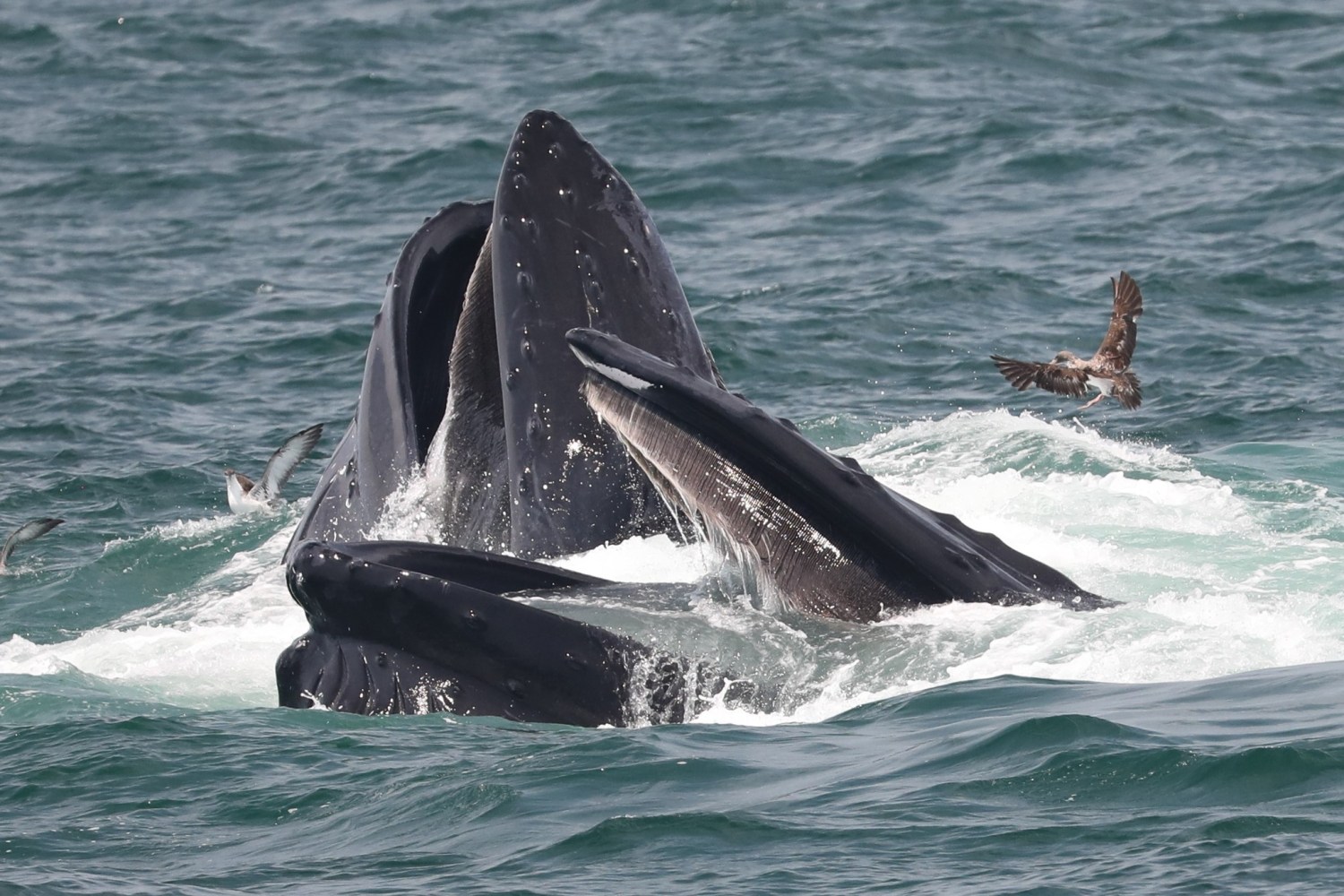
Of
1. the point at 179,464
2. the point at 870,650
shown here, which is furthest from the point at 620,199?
the point at 179,464

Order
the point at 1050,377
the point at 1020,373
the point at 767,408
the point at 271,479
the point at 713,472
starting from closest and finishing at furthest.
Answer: the point at 713,472, the point at 1020,373, the point at 1050,377, the point at 271,479, the point at 767,408

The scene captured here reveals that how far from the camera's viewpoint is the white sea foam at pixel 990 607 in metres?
9.36

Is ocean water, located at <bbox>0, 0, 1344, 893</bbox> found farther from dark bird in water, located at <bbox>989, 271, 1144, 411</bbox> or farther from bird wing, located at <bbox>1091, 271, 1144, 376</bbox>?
bird wing, located at <bbox>1091, 271, 1144, 376</bbox>

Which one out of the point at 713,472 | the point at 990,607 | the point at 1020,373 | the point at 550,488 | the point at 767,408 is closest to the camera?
the point at 713,472

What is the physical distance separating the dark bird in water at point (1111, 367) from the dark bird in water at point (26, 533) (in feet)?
24.7

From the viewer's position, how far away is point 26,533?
1619cm

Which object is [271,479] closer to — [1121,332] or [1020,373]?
[1020,373]

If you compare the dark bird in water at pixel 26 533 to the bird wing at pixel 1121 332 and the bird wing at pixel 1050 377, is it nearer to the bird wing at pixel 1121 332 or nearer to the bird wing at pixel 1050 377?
the bird wing at pixel 1050 377

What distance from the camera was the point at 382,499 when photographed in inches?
431

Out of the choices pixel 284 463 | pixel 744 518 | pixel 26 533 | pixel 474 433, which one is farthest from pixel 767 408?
pixel 744 518

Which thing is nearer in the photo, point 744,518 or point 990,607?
point 744,518

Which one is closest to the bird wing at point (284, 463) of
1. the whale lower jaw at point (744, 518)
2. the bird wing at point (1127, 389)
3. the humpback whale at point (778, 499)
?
the bird wing at point (1127, 389)

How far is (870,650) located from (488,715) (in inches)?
68.5

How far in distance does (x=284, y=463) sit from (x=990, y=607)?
900 cm
